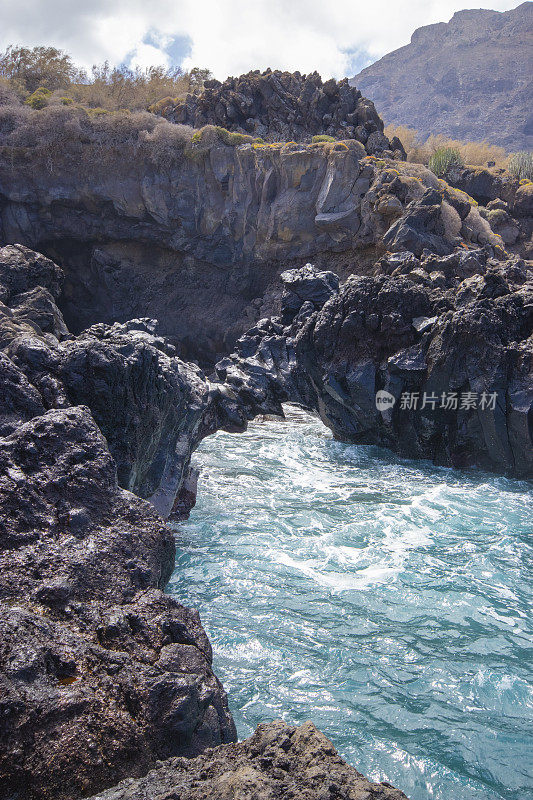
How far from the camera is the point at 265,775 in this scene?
2346 millimetres

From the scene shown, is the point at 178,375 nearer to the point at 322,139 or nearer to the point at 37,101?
the point at 322,139

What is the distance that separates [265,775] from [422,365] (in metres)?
10.0

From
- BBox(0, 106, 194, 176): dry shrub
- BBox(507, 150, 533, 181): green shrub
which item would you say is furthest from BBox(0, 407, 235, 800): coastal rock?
BBox(507, 150, 533, 181): green shrub

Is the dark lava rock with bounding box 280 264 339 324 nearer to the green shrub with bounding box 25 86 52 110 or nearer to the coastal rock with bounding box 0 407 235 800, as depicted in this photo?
the coastal rock with bounding box 0 407 235 800

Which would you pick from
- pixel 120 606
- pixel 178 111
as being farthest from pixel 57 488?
pixel 178 111

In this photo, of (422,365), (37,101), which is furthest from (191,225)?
(422,365)

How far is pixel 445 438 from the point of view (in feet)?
37.7

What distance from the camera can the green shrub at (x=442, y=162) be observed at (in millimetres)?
24844

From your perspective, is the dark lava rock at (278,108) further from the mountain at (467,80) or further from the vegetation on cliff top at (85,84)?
the mountain at (467,80)

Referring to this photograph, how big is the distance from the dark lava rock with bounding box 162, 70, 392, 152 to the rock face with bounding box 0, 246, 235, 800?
74.8 feet

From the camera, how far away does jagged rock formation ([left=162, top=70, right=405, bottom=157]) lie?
24875 mm

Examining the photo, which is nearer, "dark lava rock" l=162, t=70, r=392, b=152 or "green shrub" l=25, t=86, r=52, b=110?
"dark lava rock" l=162, t=70, r=392, b=152

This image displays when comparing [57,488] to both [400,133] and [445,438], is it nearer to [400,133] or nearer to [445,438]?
[445,438]

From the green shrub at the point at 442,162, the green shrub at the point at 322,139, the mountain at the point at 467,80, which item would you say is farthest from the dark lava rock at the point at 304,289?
the mountain at the point at 467,80
